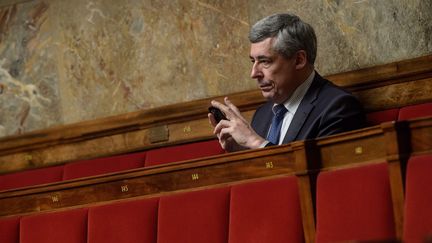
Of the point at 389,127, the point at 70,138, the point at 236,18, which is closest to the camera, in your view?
the point at 389,127

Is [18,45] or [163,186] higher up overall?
[18,45]

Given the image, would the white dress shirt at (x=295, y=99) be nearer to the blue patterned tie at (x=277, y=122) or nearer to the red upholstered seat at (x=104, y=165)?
the blue patterned tie at (x=277, y=122)

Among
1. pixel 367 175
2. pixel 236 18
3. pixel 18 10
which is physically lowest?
pixel 367 175

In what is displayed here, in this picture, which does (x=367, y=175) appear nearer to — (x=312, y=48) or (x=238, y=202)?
(x=238, y=202)

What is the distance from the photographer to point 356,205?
98cm

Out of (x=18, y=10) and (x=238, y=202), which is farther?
(x=18, y=10)

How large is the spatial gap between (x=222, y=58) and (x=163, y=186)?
45 centimetres

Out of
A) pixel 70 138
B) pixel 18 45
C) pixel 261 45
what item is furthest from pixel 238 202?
pixel 18 45

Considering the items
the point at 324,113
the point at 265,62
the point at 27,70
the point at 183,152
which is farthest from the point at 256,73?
the point at 27,70

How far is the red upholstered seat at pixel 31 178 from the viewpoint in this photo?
163 cm

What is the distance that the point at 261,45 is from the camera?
4.42 feet

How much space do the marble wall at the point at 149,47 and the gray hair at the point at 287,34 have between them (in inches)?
5.0

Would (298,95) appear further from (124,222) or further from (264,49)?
(124,222)

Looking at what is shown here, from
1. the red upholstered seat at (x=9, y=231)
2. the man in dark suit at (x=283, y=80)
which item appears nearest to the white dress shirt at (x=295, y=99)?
the man in dark suit at (x=283, y=80)
